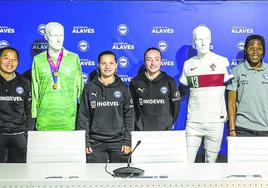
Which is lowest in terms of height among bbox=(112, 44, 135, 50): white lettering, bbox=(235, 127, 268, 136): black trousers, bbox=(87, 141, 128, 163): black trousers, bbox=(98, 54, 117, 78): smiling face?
bbox=(87, 141, 128, 163): black trousers

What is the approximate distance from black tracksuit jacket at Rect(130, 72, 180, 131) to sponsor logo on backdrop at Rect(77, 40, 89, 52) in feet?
2.24

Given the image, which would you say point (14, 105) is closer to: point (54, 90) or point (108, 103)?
point (54, 90)

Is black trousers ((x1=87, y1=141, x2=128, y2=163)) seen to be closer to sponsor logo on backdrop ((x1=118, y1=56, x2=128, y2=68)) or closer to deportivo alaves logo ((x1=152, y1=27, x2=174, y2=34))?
sponsor logo on backdrop ((x1=118, y1=56, x2=128, y2=68))

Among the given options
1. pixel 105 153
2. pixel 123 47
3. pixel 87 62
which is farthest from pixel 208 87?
pixel 87 62

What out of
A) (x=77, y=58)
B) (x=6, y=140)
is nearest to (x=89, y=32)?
(x=77, y=58)

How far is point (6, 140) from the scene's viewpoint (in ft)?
14.1

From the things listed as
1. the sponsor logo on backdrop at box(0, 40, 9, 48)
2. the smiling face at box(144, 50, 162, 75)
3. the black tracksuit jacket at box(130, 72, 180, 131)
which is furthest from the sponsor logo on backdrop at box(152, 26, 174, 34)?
the sponsor logo on backdrop at box(0, 40, 9, 48)

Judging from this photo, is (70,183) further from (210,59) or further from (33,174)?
(210,59)

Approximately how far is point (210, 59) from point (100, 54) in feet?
3.86

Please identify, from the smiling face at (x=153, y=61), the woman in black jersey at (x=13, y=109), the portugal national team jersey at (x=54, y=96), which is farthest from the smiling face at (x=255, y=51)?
the woman in black jersey at (x=13, y=109)

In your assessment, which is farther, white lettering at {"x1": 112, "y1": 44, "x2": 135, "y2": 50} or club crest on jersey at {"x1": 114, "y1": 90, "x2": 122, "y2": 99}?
white lettering at {"x1": 112, "y1": 44, "x2": 135, "y2": 50}

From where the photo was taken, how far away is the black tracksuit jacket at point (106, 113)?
4.19 meters

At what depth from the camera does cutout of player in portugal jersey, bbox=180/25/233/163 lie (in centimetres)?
433

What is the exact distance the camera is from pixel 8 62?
431 centimetres
